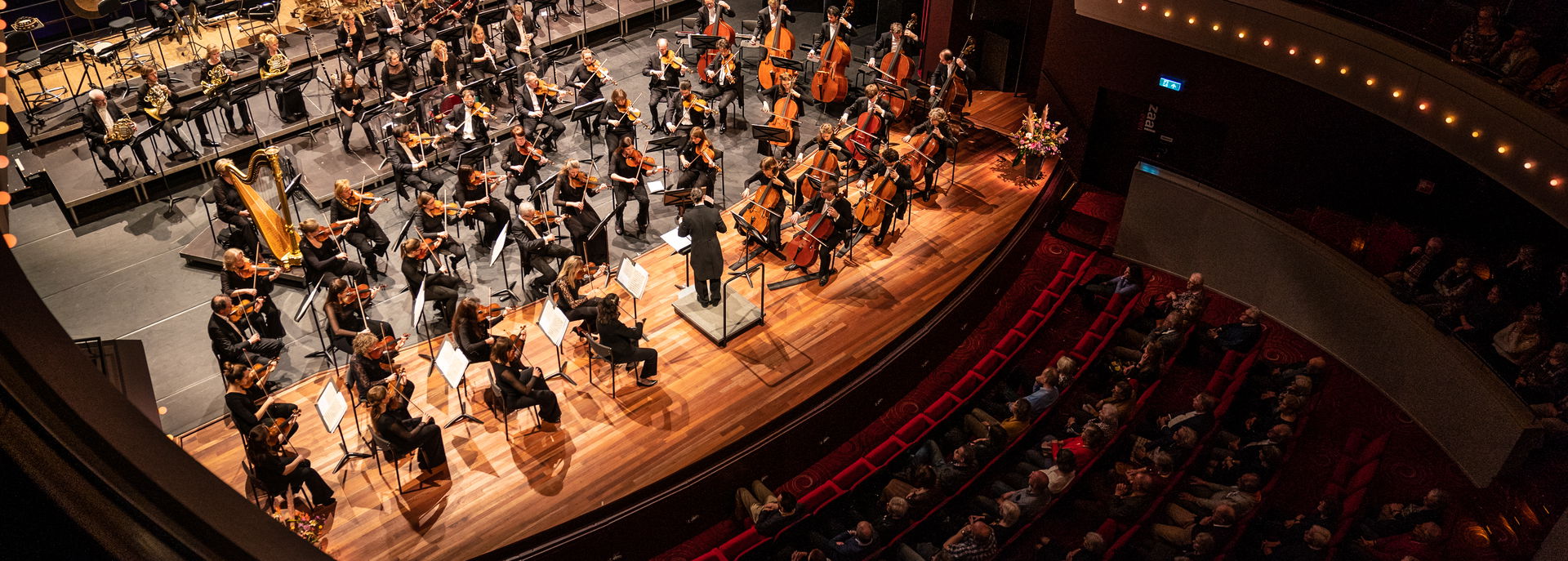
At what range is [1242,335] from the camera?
9406mm

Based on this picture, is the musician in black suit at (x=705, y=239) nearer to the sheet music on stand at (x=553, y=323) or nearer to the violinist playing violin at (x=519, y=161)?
the sheet music on stand at (x=553, y=323)

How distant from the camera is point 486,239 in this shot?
9266mm

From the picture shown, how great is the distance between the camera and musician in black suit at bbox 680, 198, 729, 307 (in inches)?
318

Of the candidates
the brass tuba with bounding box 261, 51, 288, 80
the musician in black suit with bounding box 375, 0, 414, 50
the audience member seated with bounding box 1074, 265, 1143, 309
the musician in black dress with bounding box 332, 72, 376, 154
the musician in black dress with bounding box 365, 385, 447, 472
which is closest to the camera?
the musician in black dress with bounding box 365, 385, 447, 472

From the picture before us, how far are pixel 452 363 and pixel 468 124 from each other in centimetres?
437

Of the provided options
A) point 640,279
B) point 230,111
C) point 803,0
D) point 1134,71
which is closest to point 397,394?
point 640,279

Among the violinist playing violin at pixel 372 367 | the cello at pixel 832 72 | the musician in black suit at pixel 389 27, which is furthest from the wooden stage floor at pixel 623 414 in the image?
the musician in black suit at pixel 389 27

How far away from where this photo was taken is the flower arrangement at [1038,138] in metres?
10.9

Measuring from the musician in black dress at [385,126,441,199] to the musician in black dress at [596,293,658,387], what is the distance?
2.94m

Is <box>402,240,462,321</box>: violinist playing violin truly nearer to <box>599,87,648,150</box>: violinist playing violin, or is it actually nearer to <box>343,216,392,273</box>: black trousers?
<box>343,216,392,273</box>: black trousers

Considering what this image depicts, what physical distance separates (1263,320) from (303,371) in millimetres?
9272

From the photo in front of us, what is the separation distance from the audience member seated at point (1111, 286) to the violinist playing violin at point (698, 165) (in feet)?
12.7

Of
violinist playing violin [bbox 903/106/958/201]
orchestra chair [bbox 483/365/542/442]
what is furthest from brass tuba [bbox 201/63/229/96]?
violinist playing violin [bbox 903/106/958/201]

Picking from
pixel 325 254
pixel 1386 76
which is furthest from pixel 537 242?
pixel 1386 76
